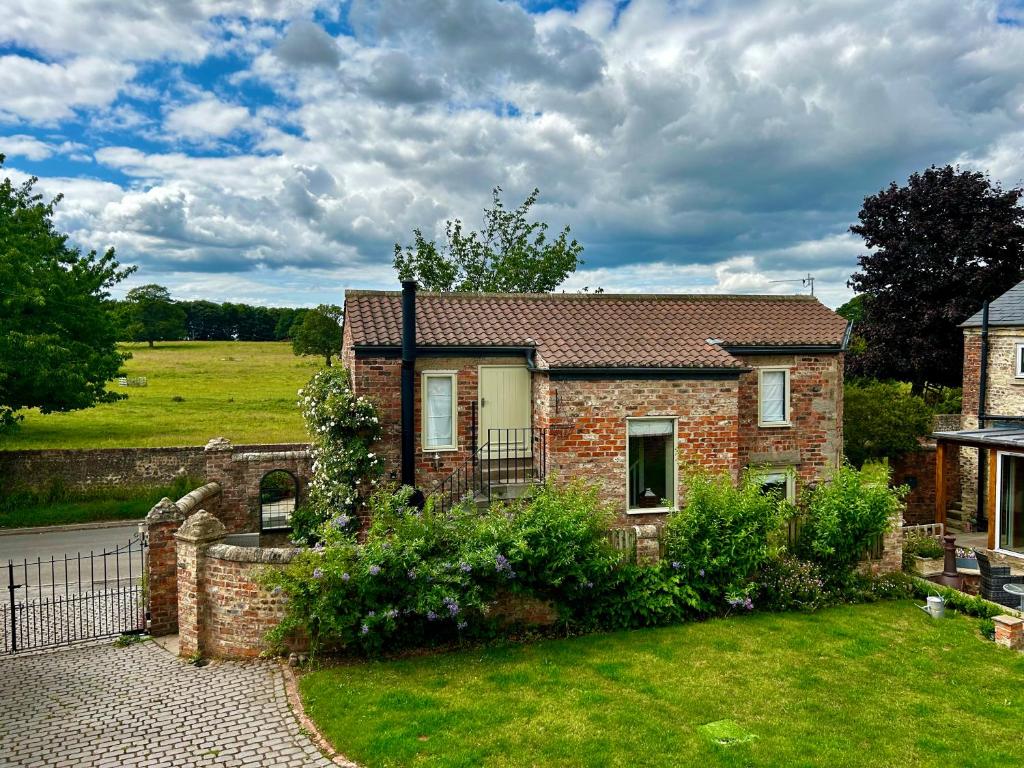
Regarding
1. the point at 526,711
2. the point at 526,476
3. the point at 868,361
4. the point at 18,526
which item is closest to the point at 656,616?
the point at 526,711

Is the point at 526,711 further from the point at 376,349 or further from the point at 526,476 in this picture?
the point at 376,349

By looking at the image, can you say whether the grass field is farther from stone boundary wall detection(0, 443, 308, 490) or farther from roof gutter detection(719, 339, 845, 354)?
roof gutter detection(719, 339, 845, 354)

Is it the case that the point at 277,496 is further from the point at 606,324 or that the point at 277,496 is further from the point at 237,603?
the point at 237,603

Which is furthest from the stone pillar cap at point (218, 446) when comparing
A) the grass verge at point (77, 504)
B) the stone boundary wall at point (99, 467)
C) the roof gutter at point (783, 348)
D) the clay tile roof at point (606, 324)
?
the roof gutter at point (783, 348)

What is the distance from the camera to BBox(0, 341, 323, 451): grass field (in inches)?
1171

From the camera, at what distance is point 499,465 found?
49.5ft

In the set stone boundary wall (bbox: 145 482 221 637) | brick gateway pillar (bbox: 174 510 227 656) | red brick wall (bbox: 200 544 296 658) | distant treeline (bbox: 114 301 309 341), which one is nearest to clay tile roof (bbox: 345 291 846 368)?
stone boundary wall (bbox: 145 482 221 637)

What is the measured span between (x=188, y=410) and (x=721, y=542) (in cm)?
3408

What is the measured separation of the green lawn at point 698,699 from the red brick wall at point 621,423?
12.9ft

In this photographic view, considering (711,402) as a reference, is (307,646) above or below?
below

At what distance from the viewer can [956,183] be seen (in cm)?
3064

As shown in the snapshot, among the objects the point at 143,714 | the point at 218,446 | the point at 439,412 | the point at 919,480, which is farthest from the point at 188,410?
the point at 919,480

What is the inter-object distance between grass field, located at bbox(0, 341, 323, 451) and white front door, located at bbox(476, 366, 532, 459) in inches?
714

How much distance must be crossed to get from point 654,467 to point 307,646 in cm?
776
